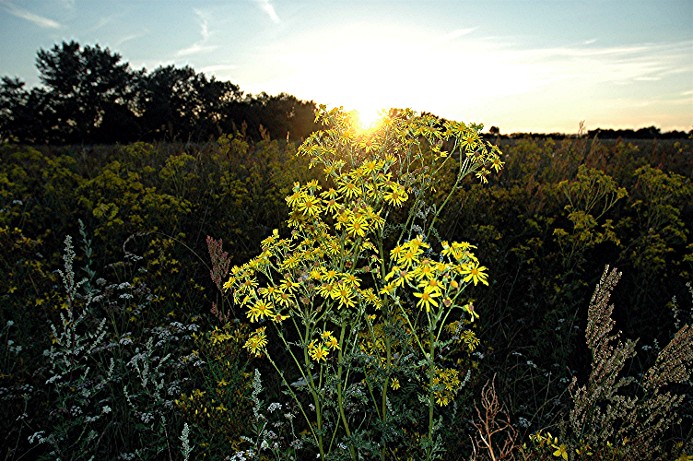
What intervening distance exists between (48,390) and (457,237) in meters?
3.78

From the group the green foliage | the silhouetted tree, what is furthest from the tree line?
the green foliage

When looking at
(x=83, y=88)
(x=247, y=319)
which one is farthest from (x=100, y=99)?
(x=247, y=319)

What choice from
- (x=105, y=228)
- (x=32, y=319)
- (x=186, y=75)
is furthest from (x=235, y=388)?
(x=186, y=75)

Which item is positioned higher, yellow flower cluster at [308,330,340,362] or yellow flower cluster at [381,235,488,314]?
yellow flower cluster at [381,235,488,314]

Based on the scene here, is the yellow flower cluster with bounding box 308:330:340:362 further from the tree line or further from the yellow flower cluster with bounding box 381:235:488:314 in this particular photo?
the tree line

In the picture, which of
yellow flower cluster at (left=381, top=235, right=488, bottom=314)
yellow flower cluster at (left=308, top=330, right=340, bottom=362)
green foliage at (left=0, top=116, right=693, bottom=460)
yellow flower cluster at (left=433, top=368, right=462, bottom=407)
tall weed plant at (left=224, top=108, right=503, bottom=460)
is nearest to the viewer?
yellow flower cluster at (left=381, top=235, right=488, bottom=314)

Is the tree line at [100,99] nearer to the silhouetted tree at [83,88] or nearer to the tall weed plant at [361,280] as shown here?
the silhouetted tree at [83,88]

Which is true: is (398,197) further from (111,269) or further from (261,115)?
(261,115)

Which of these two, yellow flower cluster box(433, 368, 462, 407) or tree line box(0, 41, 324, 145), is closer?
yellow flower cluster box(433, 368, 462, 407)

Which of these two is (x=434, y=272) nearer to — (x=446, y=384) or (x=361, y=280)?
(x=361, y=280)

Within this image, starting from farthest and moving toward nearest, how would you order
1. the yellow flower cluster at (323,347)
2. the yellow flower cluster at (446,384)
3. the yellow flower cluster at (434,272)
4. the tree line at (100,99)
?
the tree line at (100,99)
the yellow flower cluster at (446,384)
the yellow flower cluster at (323,347)
the yellow flower cluster at (434,272)

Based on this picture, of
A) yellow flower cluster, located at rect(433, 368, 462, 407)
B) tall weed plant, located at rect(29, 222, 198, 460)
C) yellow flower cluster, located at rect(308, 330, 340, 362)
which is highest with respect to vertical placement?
yellow flower cluster, located at rect(308, 330, 340, 362)

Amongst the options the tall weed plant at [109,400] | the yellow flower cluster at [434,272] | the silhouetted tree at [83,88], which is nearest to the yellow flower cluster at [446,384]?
the yellow flower cluster at [434,272]

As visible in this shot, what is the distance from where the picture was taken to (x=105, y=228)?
502 centimetres
